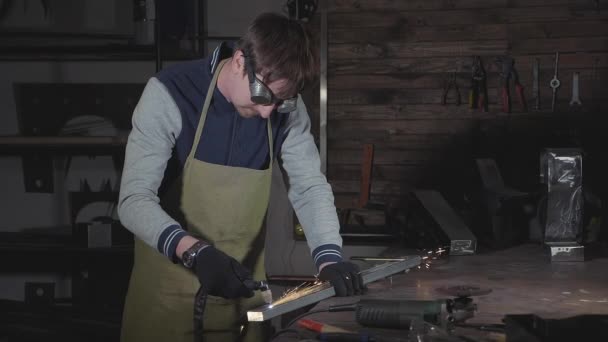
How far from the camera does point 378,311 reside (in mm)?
1780

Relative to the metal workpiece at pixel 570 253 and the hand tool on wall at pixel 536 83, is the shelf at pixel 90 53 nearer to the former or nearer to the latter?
the hand tool on wall at pixel 536 83

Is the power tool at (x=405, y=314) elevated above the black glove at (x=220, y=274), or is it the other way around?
the black glove at (x=220, y=274)

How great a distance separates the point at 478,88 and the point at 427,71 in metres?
0.28

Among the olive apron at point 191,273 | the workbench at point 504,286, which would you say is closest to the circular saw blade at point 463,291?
the workbench at point 504,286

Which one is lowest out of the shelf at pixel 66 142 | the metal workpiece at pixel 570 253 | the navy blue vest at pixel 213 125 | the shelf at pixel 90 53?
the metal workpiece at pixel 570 253

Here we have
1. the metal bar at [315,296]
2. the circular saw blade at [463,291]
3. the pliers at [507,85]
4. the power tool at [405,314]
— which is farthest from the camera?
the pliers at [507,85]

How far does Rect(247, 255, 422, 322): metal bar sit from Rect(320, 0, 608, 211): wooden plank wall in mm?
1831

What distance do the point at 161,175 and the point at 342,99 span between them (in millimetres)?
2201

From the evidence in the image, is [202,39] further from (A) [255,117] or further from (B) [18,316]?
(A) [255,117]

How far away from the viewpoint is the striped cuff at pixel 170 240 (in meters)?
1.81

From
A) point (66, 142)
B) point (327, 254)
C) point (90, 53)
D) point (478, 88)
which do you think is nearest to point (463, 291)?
point (327, 254)

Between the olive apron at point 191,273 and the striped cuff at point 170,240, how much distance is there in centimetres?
31

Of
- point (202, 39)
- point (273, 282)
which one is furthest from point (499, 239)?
point (202, 39)

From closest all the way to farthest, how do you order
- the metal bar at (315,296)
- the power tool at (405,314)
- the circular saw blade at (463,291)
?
the metal bar at (315,296) < the power tool at (405,314) < the circular saw blade at (463,291)
